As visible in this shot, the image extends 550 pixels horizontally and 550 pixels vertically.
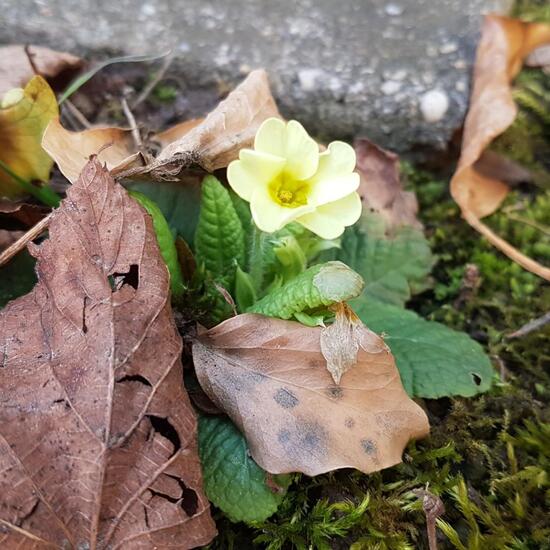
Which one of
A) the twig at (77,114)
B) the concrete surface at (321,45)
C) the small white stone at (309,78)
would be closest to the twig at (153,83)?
the concrete surface at (321,45)

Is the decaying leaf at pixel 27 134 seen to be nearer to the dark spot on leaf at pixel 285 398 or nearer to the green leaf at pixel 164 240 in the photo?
the green leaf at pixel 164 240

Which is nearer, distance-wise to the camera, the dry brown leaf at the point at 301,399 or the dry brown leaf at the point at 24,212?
the dry brown leaf at the point at 301,399

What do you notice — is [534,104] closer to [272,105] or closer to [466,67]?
[466,67]

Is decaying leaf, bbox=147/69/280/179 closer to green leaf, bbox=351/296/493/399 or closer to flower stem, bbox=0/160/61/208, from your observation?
flower stem, bbox=0/160/61/208

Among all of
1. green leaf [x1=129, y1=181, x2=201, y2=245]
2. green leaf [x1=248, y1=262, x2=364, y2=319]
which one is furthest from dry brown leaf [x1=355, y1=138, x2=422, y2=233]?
green leaf [x1=248, y1=262, x2=364, y2=319]

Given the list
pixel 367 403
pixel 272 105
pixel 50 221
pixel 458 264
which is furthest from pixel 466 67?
pixel 50 221

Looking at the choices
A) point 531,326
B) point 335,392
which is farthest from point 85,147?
point 531,326
